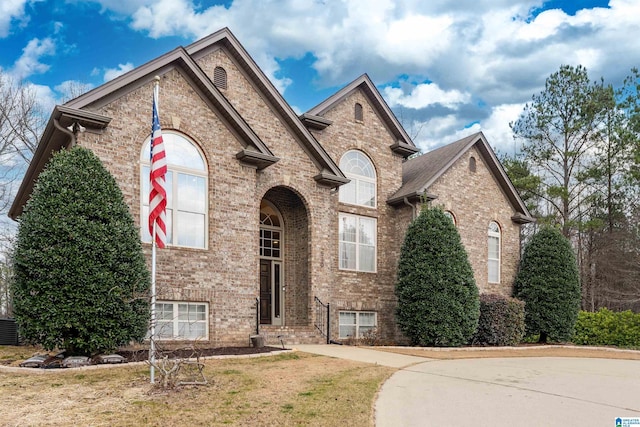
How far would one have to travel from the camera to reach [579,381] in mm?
9812

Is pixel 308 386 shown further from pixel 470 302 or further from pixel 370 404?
pixel 470 302

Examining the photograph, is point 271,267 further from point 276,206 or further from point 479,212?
point 479,212

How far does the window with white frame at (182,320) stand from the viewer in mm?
12625

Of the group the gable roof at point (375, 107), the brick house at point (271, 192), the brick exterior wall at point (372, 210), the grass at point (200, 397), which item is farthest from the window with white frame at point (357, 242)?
the grass at point (200, 397)

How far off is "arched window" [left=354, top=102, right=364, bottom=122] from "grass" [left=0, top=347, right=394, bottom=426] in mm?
11183

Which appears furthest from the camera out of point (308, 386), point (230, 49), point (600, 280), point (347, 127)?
point (600, 280)

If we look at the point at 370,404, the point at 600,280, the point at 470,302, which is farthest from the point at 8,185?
the point at 600,280

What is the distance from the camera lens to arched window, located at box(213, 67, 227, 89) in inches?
622

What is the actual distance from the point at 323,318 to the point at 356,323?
7.93 ft

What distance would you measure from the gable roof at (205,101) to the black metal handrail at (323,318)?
3.67 metres

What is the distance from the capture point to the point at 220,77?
52.0 ft

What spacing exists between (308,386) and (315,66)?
22872 mm

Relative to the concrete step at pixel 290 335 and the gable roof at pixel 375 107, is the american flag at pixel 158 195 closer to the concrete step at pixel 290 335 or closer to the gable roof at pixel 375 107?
the concrete step at pixel 290 335

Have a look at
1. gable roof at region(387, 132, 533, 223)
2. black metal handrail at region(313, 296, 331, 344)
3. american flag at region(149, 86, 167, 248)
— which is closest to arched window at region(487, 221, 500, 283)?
gable roof at region(387, 132, 533, 223)
